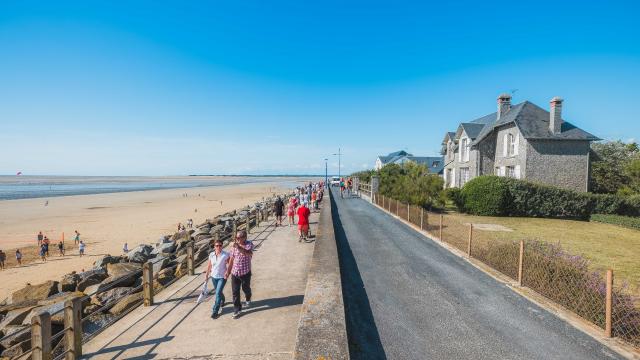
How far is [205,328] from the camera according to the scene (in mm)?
6008

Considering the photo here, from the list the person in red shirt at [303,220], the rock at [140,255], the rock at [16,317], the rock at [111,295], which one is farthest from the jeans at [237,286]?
the rock at [140,255]

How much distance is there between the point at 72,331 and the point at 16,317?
5.30m

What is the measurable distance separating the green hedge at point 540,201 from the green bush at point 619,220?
0.93 metres

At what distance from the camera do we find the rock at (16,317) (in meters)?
8.00

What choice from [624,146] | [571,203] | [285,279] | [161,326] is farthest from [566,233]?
[624,146]

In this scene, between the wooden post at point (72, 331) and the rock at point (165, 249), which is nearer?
the wooden post at point (72, 331)

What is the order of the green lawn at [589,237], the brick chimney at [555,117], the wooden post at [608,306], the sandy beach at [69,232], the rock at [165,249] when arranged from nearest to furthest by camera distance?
1. the wooden post at [608,306]
2. the green lawn at [589,237]
3. the rock at [165,249]
4. the sandy beach at [69,232]
5. the brick chimney at [555,117]

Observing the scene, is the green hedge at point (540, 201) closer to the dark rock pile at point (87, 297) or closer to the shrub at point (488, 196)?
the shrub at point (488, 196)

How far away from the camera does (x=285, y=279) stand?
8844 millimetres

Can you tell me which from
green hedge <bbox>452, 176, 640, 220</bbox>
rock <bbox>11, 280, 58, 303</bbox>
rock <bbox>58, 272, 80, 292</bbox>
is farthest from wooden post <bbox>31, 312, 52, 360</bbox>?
green hedge <bbox>452, 176, 640, 220</bbox>

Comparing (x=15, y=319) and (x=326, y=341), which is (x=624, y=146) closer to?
(x=326, y=341)

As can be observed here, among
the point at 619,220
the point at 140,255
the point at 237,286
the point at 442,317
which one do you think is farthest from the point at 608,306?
the point at 619,220

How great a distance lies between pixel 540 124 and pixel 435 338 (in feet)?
96.0

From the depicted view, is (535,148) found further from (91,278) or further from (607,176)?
(91,278)
